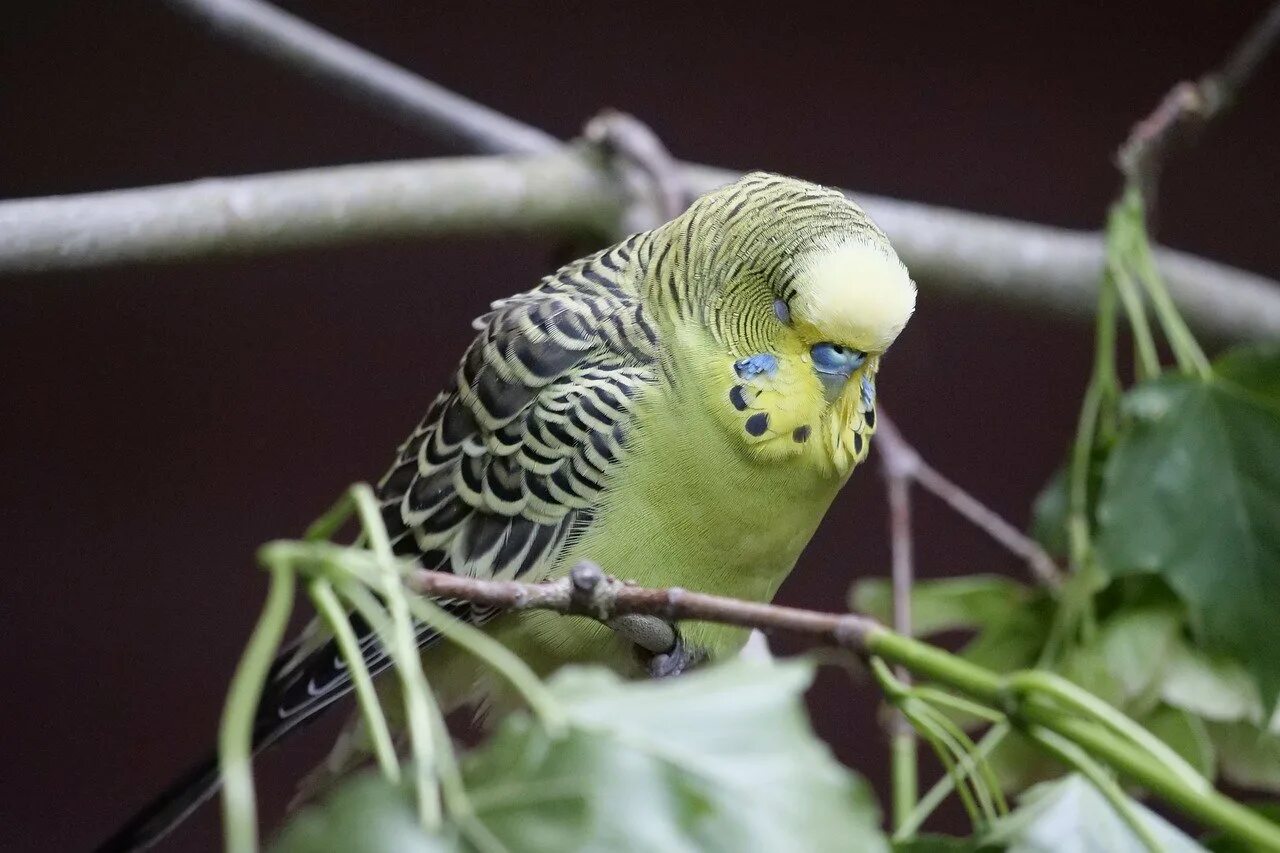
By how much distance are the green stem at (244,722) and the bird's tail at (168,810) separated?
0.52m

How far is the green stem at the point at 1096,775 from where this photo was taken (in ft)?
1.32

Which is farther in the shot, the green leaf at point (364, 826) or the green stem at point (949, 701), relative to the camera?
the green stem at point (949, 701)

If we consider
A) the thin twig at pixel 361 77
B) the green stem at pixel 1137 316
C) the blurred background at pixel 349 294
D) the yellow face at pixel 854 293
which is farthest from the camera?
the blurred background at pixel 349 294

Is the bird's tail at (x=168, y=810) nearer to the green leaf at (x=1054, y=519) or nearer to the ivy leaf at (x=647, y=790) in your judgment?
the ivy leaf at (x=647, y=790)

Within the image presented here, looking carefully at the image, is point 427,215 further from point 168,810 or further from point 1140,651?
point 1140,651

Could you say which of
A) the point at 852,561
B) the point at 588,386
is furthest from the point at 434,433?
the point at 852,561

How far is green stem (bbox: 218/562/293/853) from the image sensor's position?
286 millimetres

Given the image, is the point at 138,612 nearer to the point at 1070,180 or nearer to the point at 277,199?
the point at 277,199

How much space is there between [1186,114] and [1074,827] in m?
0.87

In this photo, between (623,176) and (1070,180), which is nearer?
(623,176)

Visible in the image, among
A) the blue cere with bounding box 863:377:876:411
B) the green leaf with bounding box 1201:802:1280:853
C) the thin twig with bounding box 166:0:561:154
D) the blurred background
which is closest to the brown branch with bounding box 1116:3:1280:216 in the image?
the blurred background

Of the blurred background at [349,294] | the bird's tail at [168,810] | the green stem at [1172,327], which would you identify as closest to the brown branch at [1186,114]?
the green stem at [1172,327]

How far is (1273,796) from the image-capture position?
1.71 meters

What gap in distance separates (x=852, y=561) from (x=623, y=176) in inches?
29.9
